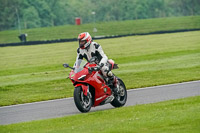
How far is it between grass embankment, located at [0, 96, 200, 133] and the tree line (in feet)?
280

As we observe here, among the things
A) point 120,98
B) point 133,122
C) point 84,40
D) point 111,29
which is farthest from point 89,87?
point 111,29

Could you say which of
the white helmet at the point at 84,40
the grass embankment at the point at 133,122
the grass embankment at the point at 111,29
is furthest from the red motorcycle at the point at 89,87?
the grass embankment at the point at 111,29

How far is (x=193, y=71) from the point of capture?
1830 centimetres

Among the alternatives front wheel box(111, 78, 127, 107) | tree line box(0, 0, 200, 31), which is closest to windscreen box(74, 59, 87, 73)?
front wheel box(111, 78, 127, 107)

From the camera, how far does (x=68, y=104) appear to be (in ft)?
39.8

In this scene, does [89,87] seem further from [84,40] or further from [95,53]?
[84,40]

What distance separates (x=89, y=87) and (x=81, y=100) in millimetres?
509

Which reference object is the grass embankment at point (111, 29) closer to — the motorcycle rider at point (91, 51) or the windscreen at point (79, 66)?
the motorcycle rider at point (91, 51)

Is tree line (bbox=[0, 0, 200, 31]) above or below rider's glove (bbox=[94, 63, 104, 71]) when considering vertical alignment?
below

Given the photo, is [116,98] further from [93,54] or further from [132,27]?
[132,27]

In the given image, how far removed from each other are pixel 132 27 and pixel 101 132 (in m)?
63.7

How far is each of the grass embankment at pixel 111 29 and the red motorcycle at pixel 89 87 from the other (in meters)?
54.3

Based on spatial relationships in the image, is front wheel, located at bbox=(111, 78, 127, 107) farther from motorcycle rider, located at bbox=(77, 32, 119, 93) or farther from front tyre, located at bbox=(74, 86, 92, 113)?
front tyre, located at bbox=(74, 86, 92, 113)

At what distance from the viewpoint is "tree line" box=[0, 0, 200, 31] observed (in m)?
95.1
